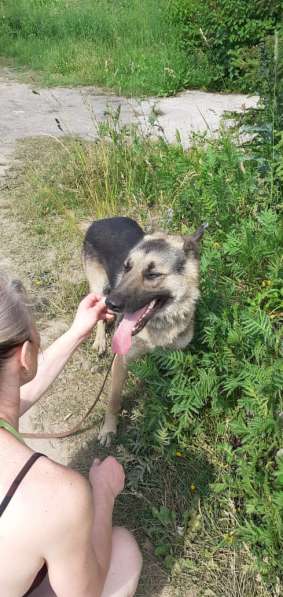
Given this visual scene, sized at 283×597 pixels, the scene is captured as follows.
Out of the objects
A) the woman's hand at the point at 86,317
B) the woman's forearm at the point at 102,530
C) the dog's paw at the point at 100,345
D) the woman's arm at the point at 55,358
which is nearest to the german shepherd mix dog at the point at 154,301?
the woman's hand at the point at 86,317

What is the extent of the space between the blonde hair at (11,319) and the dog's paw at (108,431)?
158 cm

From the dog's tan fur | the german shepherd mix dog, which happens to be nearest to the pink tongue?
the german shepherd mix dog

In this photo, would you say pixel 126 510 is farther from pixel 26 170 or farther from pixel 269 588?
pixel 26 170

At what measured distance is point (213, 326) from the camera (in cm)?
297

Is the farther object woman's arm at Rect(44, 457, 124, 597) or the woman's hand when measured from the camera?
the woman's hand

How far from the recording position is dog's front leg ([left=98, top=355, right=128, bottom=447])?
119 inches

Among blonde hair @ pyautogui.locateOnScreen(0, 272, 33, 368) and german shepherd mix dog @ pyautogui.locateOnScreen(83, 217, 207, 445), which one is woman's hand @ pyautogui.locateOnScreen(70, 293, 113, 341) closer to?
german shepherd mix dog @ pyautogui.locateOnScreen(83, 217, 207, 445)

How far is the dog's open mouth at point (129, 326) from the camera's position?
9.34 ft

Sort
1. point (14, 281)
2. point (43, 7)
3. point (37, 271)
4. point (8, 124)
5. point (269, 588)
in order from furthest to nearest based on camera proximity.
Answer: point (43, 7) < point (8, 124) < point (37, 271) < point (269, 588) < point (14, 281)

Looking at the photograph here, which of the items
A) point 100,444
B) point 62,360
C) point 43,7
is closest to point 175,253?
point 62,360

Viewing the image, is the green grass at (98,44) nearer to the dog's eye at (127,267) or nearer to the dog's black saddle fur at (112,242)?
the dog's black saddle fur at (112,242)

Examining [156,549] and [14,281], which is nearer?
[14,281]

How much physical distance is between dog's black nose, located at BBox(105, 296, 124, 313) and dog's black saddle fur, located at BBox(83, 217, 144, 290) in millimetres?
845

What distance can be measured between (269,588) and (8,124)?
741 cm
